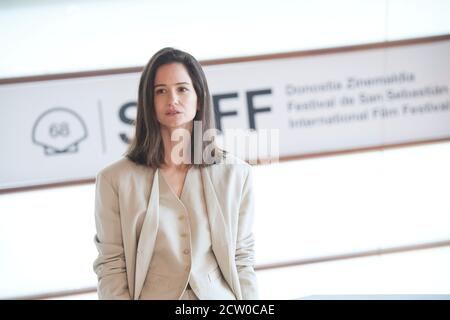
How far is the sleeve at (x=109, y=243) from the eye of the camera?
1.18m

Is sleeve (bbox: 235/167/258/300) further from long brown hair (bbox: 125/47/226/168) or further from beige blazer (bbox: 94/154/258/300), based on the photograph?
long brown hair (bbox: 125/47/226/168)

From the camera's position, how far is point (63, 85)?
6.11ft

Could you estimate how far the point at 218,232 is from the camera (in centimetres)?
122

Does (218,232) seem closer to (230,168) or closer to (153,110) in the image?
(230,168)

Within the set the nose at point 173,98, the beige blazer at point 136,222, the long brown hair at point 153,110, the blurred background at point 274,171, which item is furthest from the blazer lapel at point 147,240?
the blurred background at point 274,171

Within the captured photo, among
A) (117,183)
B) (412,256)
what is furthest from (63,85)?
(412,256)

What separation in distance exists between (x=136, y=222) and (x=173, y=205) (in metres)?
0.11

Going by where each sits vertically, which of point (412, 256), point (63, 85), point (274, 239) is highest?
point (63, 85)

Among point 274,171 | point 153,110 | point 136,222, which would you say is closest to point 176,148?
point 153,110

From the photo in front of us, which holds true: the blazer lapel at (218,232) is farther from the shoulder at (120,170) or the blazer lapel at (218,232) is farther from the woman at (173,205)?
the shoulder at (120,170)

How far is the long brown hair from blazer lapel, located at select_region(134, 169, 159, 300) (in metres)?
0.10

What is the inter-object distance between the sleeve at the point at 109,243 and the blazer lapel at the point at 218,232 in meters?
0.24

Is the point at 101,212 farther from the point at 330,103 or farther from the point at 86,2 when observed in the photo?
the point at 330,103
